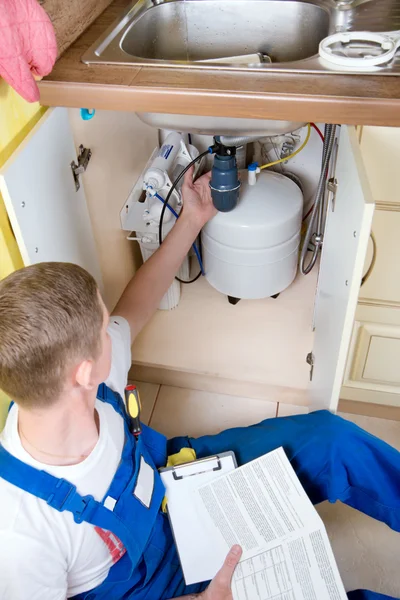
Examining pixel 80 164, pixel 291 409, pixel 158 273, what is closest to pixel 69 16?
pixel 80 164

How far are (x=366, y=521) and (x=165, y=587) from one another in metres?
0.55

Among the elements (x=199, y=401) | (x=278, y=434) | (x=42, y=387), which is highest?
(x=42, y=387)

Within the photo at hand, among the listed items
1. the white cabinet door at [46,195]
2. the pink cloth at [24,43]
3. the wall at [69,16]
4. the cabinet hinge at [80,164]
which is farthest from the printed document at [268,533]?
the wall at [69,16]

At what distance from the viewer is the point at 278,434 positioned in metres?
1.17

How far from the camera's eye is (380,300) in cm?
123

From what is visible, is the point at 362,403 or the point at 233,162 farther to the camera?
the point at 362,403

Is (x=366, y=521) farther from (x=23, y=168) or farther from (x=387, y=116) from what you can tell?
(x=23, y=168)

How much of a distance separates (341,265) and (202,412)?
0.72m

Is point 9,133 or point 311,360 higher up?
point 9,133

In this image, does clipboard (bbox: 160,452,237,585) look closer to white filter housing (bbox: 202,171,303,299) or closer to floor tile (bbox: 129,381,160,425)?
floor tile (bbox: 129,381,160,425)

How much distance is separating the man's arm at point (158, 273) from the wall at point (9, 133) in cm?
25

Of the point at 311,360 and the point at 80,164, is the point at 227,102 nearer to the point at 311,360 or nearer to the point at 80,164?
the point at 80,164

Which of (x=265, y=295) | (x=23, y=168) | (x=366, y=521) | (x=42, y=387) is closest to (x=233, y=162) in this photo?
(x=265, y=295)

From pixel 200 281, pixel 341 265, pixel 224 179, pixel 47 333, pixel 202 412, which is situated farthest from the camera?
pixel 200 281
